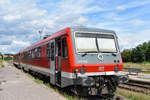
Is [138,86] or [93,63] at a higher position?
[93,63]

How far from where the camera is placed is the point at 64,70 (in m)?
8.18

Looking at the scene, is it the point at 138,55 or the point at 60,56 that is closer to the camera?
the point at 60,56

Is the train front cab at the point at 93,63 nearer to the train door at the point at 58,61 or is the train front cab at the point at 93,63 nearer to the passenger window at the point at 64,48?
the passenger window at the point at 64,48

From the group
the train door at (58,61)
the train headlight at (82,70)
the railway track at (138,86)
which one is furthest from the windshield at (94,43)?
the railway track at (138,86)

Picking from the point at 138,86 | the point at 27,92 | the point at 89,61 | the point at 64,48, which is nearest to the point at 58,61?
the point at 64,48

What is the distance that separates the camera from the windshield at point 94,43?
26.1 feet

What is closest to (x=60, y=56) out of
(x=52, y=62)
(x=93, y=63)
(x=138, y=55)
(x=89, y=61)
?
(x=52, y=62)

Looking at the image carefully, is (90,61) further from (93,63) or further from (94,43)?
(94,43)

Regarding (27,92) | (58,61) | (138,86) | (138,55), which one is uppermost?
(138,55)

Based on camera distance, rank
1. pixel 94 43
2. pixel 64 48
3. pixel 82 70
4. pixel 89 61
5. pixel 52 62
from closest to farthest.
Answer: pixel 82 70 < pixel 89 61 < pixel 94 43 < pixel 64 48 < pixel 52 62

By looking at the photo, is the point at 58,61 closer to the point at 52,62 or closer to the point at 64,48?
the point at 52,62

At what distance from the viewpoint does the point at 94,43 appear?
823 cm

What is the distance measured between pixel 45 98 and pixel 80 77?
66.3 inches

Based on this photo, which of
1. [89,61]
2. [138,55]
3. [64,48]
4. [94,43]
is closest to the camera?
[89,61]
